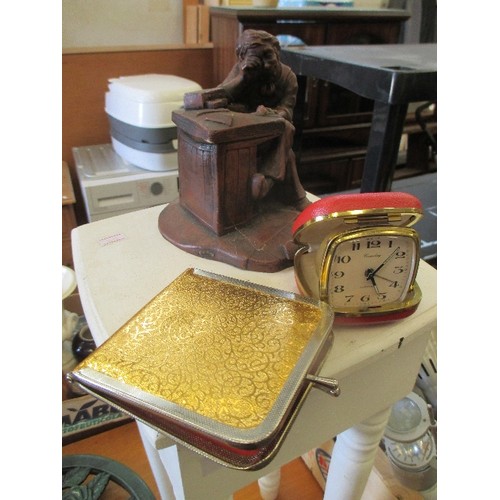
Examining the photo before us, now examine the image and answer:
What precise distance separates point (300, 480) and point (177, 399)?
0.86 meters

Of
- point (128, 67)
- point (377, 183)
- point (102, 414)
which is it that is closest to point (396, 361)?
point (377, 183)

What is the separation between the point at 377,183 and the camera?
88 centimetres

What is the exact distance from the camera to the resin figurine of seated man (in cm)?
61

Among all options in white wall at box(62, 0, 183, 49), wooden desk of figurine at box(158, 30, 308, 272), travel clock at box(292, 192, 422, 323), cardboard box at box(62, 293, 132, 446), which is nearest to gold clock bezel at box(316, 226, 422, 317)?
travel clock at box(292, 192, 422, 323)

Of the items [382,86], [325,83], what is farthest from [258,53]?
[325,83]

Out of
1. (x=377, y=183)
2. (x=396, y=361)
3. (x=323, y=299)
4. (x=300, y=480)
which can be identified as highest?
(x=377, y=183)

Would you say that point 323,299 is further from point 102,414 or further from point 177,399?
point 102,414

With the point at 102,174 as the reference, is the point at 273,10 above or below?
above

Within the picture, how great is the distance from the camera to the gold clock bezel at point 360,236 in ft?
1.55

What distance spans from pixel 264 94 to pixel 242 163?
0.48ft

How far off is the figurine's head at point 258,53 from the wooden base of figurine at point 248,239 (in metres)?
0.20

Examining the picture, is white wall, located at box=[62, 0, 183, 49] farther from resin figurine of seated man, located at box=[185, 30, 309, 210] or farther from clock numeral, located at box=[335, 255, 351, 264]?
clock numeral, located at box=[335, 255, 351, 264]

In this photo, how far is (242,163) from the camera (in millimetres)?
594

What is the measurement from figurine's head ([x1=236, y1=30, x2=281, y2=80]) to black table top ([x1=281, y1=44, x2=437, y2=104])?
288 mm
